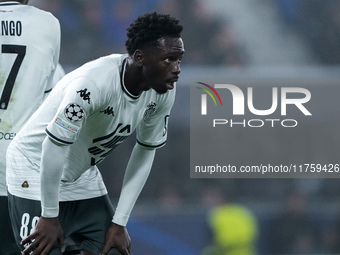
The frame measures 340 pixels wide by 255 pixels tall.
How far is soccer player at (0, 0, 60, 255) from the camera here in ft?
12.0

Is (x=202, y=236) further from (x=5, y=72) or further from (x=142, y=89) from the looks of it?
(x=142, y=89)

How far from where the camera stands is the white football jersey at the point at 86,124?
9.12ft

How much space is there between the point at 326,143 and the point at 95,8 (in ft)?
5.88

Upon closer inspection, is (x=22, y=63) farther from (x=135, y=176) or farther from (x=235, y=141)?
(x=235, y=141)

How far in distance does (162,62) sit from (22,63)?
98 cm

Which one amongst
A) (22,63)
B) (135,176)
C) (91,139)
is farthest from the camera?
(22,63)

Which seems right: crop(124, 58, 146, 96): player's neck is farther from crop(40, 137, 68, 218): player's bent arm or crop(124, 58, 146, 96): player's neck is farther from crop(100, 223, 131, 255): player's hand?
crop(100, 223, 131, 255): player's hand

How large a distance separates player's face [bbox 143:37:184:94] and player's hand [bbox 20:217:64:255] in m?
0.63

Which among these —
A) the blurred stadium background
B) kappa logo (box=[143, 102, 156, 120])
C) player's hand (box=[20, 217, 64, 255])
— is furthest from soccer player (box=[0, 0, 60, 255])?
the blurred stadium background

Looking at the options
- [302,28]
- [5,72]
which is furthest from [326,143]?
[5,72]

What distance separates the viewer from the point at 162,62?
9.57 feet

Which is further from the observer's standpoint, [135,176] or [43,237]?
[135,176]

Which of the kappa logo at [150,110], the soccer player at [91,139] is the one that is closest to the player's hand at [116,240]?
the soccer player at [91,139]

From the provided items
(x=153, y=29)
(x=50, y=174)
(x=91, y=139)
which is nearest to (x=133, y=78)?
(x=153, y=29)
